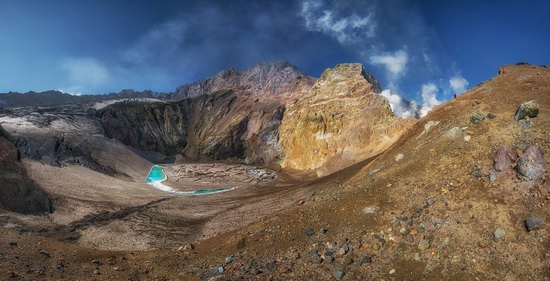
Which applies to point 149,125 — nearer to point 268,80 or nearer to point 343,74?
point 268,80

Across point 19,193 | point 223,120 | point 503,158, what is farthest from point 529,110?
point 223,120

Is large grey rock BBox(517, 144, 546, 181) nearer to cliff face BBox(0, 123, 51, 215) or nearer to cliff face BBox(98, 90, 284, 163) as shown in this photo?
cliff face BBox(0, 123, 51, 215)

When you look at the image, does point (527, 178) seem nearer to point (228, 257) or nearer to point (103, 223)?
point (228, 257)

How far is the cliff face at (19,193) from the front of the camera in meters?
26.0

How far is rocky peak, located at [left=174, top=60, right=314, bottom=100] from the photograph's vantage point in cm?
10669

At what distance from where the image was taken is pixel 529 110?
493 inches

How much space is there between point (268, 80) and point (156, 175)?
5482cm

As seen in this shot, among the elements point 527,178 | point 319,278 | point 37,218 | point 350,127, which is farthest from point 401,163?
point 350,127

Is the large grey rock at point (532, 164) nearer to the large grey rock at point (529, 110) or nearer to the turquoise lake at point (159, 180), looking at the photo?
the large grey rock at point (529, 110)

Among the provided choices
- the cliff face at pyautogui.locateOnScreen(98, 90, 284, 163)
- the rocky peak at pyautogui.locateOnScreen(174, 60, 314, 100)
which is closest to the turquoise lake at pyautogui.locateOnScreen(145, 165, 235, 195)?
the cliff face at pyautogui.locateOnScreen(98, 90, 284, 163)

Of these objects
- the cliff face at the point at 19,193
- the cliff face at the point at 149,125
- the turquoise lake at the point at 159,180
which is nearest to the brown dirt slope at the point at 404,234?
the cliff face at the point at 19,193

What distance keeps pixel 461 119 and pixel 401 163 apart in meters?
3.29

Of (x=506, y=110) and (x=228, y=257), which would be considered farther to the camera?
(x=506, y=110)

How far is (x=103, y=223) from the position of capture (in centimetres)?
2712
